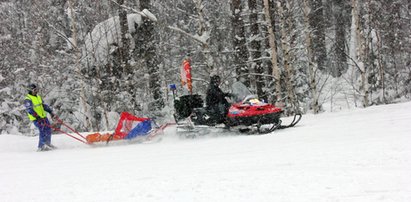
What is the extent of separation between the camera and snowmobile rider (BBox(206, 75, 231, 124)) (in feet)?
31.0

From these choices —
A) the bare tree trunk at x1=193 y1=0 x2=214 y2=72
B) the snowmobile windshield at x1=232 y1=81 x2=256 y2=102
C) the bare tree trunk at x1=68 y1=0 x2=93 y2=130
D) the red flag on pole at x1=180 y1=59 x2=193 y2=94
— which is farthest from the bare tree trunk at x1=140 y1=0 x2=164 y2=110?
the snowmobile windshield at x1=232 y1=81 x2=256 y2=102

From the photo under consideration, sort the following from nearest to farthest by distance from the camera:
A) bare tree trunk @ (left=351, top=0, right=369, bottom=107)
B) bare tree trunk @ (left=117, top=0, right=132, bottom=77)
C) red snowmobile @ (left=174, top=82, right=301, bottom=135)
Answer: red snowmobile @ (left=174, top=82, right=301, bottom=135) → bare tree trunk @ (left=351, top=0, right=369, bottom=107) → bare tree trunk @ (left=117, top=0, right=132, bottom=77)

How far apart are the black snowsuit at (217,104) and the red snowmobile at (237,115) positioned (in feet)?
0.32

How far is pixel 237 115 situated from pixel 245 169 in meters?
3.85

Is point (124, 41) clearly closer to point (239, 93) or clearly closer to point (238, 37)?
point (238, 37)

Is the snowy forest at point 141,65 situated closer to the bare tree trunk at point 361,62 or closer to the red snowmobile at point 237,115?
the bare tree trunk at point 361,62

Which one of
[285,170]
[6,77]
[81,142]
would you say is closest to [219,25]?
[6,77]

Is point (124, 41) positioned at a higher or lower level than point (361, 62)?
higher

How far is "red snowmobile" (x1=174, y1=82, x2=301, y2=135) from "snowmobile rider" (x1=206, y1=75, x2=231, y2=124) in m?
0.10

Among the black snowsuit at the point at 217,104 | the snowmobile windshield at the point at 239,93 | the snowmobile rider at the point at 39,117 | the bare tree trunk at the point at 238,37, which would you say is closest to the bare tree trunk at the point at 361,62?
the bare tree trunk at the point at 238,37

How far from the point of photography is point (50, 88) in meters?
17.9

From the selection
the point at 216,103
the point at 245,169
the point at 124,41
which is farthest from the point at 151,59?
the point at 245,169

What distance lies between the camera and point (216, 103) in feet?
31.3

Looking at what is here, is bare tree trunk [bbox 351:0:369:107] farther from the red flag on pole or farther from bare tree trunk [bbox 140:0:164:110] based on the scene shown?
bare tree trunk [bbox 140:0:164:110]
